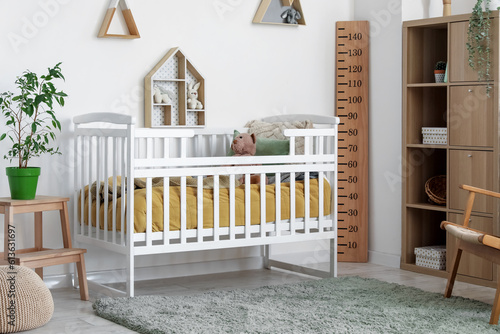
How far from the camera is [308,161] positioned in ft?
11.9

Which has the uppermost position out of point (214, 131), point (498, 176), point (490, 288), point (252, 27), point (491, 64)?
point (252, 27)

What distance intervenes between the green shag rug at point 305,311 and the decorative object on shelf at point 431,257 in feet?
1.74

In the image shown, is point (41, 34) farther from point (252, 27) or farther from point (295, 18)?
point (295, 18)

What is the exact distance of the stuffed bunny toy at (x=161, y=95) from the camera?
3771 mm

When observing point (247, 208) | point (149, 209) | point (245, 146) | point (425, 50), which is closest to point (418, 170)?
point (425, 50)

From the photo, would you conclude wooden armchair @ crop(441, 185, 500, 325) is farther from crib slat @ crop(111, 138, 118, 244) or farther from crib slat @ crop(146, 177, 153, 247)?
crib slat @ crop(111, 138, 118, 244)

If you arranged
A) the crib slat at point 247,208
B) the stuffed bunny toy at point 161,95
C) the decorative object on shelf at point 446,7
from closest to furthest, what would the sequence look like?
1. the crib slat at point 247,208
2. the stuffed bunny toy at point 161,95
3. the decorative object on shelf at point 446,7

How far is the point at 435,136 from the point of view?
3.97 m

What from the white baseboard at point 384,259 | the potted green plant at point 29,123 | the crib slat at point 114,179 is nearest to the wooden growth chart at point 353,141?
the white baseboard at point 384,259

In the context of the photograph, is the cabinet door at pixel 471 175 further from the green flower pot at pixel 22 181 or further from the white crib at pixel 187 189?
the green flower pot at pixel 22 181

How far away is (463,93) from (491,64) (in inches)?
8.4

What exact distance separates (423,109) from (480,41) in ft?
2.01

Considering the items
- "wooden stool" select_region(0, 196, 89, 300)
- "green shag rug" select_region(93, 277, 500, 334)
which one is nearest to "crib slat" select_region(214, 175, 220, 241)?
"green shag rug" select_region(93, 277, 500, 334)

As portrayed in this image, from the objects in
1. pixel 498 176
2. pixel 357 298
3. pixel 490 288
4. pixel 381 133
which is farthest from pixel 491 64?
pixel 357 298
